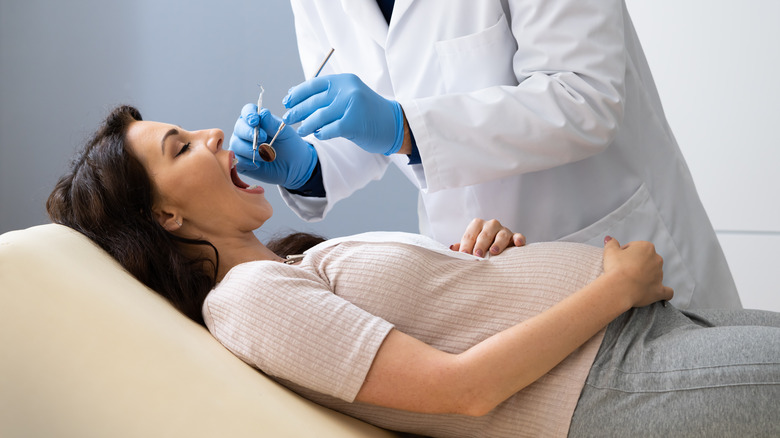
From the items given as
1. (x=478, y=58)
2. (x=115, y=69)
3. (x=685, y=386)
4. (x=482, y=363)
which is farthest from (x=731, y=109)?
(x=115, y=69)

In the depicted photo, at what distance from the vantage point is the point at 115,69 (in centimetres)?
282

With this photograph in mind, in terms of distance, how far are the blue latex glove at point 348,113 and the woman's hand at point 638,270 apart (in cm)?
45

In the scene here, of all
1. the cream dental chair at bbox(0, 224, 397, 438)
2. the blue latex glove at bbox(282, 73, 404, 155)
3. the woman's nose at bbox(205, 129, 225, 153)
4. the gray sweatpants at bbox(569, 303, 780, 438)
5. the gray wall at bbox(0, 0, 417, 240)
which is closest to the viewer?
the cream dental chair at bbox(0, 224, 397, 438)

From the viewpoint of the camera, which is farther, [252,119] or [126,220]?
[252,119]

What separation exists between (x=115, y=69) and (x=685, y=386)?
8.32ft

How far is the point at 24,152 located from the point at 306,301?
2.26 metres

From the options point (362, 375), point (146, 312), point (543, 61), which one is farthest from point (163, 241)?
point (543, 61)

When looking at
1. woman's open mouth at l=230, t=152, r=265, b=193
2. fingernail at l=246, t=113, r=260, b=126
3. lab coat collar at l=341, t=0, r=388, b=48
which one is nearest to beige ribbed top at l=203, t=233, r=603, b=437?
woman's open mouth at l=230, t=152, r=265, b=193

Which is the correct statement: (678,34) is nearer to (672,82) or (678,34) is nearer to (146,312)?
(672,82)

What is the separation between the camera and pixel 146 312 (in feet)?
3.14

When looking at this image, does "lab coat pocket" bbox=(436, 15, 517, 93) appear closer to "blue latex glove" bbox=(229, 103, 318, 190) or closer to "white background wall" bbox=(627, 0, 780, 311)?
"blue latex glove" bbox=(229, 103, 318, 190)

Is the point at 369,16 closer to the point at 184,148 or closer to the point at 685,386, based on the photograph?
the point at 184,148

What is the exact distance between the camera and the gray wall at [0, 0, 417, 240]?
2.79 m

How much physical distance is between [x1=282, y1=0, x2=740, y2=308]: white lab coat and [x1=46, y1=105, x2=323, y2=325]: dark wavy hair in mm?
440
